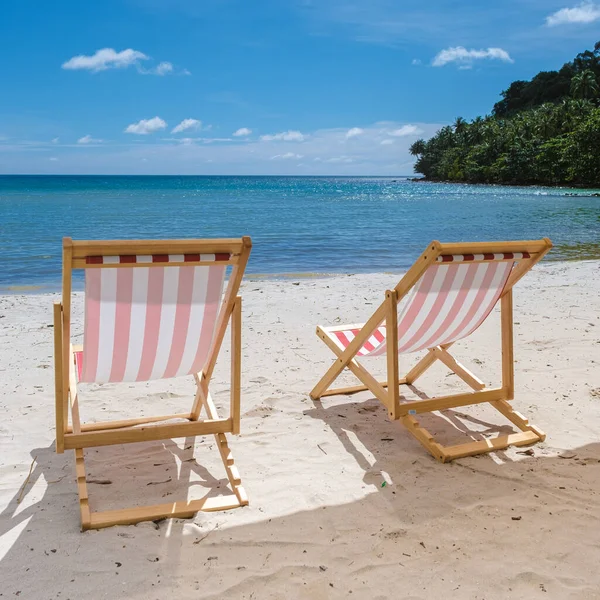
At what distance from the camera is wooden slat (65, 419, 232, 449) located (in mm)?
2561

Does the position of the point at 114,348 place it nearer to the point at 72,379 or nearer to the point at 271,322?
the point at 72,379

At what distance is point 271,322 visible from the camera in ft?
19.2

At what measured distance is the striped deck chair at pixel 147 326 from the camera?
233 cm

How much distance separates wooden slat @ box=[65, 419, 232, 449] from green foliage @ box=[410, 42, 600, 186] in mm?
55010

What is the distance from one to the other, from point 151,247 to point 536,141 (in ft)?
219

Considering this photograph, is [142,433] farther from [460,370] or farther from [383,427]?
[460,370]

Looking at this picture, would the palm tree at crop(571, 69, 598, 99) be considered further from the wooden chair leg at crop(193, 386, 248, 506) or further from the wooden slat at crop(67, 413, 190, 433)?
Answer: the wooden chair leg at crop(193, 386, 248, 506)

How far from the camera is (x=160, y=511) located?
8.10 ft

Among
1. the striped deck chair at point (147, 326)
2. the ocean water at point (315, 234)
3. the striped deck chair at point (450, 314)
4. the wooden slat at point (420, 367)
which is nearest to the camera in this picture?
the striped deck chair at point (147, 326)

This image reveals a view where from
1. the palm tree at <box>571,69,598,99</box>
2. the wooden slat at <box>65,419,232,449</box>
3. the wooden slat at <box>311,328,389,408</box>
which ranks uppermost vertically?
the palm tree at <box>571,69,598,99</box>

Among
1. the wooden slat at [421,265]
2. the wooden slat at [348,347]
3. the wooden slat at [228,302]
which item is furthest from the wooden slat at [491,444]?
the wooden slat at [228,302]

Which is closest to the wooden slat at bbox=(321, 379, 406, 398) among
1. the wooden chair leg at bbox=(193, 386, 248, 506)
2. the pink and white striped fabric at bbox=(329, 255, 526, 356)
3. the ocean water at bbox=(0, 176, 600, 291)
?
the pink and white striped fabric at bbox=(329, 255, 526, 356)

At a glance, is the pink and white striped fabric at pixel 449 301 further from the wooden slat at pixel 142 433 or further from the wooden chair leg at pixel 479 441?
the wooden slat at pixel 142 433

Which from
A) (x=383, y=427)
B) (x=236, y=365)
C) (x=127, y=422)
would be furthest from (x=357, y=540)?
(x=127, y=422)
